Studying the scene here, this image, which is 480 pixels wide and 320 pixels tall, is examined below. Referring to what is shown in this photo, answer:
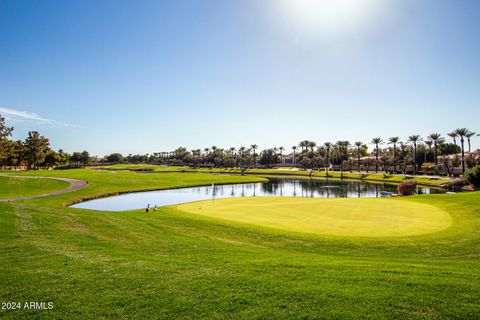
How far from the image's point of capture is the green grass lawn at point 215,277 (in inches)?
284

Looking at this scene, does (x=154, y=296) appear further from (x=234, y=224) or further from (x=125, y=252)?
(x=234, y=224)

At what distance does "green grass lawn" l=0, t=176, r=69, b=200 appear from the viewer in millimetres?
46031

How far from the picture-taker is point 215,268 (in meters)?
10.3

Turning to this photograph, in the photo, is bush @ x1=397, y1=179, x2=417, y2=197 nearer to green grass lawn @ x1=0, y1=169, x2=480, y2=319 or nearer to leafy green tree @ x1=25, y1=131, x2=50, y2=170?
green grass lawn @ x1=0, y1=169, x2=480, y2=319

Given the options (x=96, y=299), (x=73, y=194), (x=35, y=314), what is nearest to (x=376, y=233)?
(x=96, y=299)

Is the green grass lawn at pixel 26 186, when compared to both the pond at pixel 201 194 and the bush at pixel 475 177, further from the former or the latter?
the bush at pixel 475 177

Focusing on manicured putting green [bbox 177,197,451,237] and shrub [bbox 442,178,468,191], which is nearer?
manicured putting green [bbox 177,197,451,237]

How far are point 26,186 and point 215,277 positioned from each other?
56733 mm

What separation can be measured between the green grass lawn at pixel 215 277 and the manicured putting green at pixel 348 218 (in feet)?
Result: 10.3

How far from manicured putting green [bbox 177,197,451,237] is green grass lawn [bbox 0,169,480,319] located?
10.3ft

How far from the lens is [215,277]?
923cm

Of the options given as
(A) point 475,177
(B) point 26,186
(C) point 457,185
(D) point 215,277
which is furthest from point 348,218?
(B) point 26,186

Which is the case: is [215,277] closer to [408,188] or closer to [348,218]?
[348,218]

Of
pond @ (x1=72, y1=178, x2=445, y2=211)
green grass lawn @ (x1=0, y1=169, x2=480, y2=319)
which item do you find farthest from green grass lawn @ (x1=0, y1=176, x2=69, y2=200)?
green grass lawn @ (x1=0, y1=169, x2=480, y2=319)
